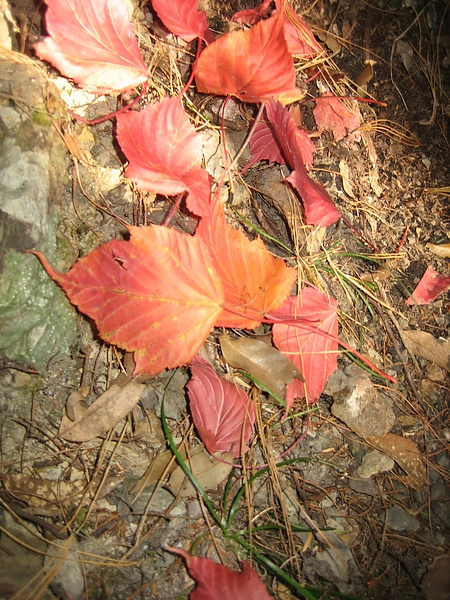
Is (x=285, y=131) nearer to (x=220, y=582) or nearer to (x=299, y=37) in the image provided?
(x=299, y=37)

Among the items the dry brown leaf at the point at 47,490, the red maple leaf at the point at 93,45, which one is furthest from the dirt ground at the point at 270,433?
the red maple leaf at the point at 93,45

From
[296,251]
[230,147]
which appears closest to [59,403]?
[296,251]

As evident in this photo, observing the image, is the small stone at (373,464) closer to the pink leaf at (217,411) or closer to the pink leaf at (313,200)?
the pink leaf at (217,411)

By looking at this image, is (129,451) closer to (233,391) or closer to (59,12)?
(233,391)

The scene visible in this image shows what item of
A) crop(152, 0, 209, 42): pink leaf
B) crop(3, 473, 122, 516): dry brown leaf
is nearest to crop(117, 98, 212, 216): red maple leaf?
crop(152, 0, 209, 42): pink leaf

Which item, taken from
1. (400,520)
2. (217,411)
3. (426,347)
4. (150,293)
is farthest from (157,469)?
(426,347)
